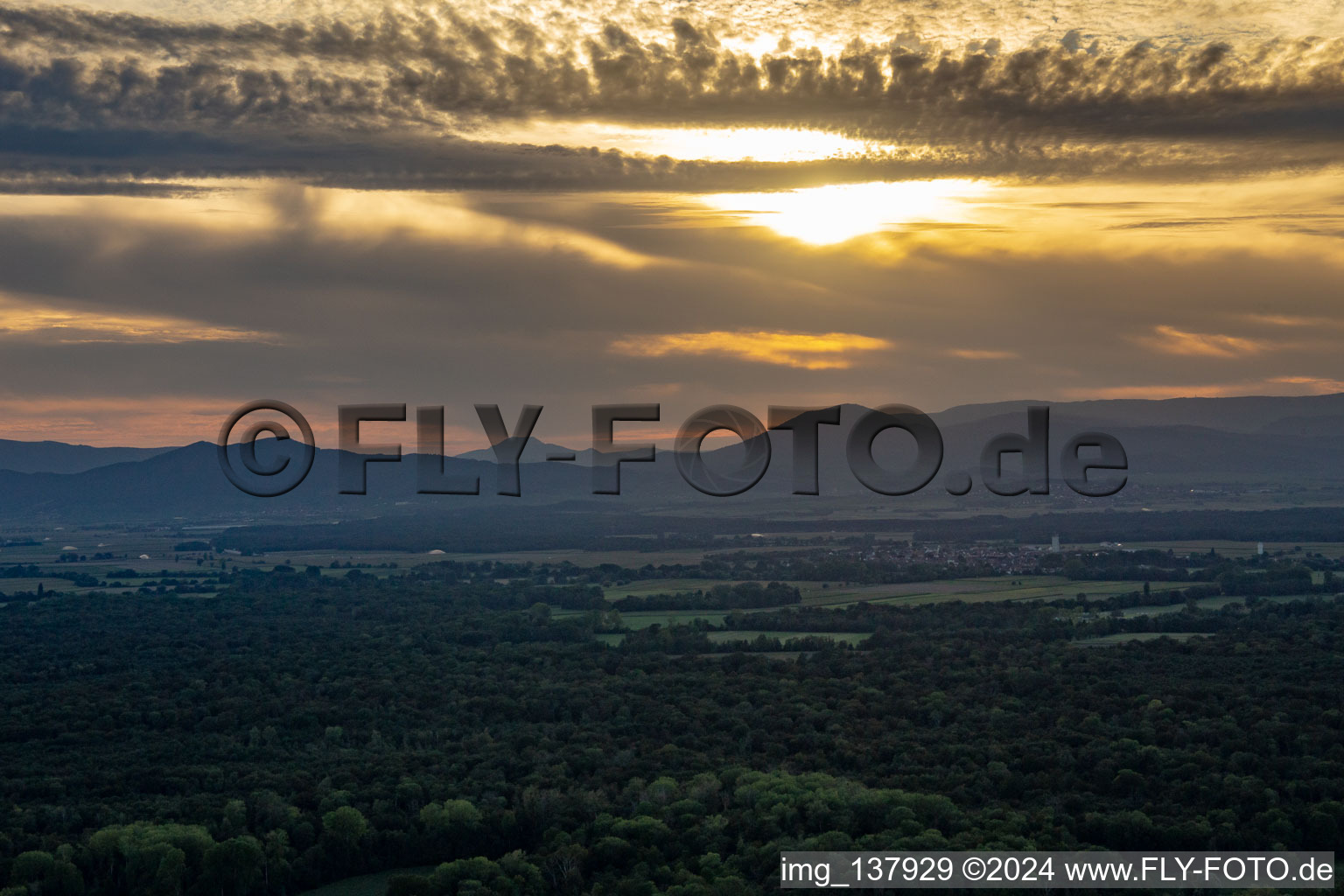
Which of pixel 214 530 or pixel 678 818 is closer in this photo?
pixel 678 818

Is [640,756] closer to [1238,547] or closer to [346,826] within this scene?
[346,826]

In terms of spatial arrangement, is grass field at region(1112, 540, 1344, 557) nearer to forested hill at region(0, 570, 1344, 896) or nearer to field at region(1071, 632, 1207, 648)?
forested hill at region(0, 570, 1344, 896)

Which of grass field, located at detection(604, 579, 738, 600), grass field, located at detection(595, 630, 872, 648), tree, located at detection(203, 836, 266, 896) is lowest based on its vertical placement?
tree, located at detection(203, 836, 266, 896)

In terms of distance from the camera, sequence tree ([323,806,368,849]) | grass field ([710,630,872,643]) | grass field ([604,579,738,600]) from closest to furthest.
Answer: tree ([323,806,368,849]) < grass field ([710,630,872,643]) < grass field ([604,579,738,600])

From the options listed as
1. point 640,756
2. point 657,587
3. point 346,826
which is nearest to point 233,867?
point 346,826

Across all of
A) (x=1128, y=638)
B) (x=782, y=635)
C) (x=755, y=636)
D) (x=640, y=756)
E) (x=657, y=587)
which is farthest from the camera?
(x=657, y=587)

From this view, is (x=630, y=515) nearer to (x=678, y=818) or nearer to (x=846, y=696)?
(x=846, y=696)

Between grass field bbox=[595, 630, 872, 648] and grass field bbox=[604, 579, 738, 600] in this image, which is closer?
grass field bbox=[595, 630, 872, 648]

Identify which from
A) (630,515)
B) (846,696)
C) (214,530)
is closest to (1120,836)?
(846,696)

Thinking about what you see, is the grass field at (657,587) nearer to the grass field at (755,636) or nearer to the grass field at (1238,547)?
the grass field at (755,636)

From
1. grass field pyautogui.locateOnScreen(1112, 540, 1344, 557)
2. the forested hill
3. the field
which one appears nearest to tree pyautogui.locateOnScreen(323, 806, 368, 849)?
the forested hill

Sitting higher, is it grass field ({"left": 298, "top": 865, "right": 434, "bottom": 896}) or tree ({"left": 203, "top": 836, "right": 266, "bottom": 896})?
tree ({"left": 203, "top": 836, "right": 266, "bottom": 896})
